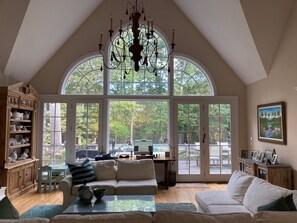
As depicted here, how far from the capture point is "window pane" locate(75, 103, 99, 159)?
21.0 feet

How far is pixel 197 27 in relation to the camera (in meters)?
6.48

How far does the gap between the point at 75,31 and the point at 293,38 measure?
5089mm

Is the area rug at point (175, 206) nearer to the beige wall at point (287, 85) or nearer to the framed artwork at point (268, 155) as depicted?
the framed artwork at point (268, 155)

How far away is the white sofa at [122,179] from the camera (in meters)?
4.12

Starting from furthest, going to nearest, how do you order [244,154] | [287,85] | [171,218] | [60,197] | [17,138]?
[244,154] < [17,138] < [60,197] < [287,85] < [171,218]

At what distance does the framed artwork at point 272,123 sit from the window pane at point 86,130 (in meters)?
4.04

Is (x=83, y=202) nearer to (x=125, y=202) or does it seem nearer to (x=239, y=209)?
(x=125, y=202)

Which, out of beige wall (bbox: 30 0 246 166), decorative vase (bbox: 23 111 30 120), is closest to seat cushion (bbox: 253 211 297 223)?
beige wall (bbox: 30 0 246 166)

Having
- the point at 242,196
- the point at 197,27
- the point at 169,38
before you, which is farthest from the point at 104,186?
the point at 197,27

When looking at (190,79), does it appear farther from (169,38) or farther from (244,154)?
(244,154)

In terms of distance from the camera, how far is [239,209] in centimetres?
291

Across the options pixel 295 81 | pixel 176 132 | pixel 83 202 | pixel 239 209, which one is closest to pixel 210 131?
pixel 176 132

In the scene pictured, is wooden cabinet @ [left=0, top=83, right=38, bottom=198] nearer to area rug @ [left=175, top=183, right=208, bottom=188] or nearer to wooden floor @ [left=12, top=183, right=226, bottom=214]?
wooden floor @ [left=12, top=183, right=226, bottom=214]

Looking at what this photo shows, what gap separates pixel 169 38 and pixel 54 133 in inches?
158
